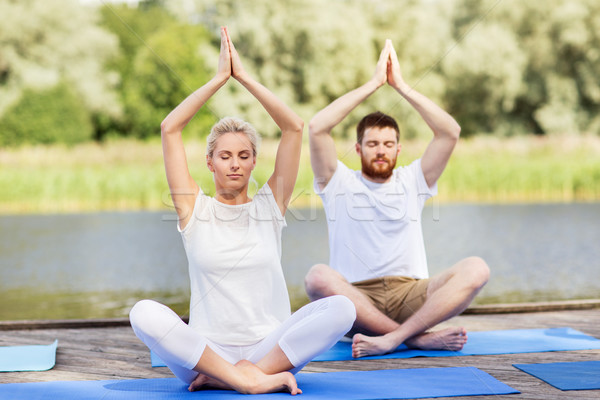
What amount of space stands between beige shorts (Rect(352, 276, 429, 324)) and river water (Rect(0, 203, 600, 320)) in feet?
8.27

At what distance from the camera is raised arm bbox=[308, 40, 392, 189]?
299 centimetres

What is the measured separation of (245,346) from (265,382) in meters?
0.15

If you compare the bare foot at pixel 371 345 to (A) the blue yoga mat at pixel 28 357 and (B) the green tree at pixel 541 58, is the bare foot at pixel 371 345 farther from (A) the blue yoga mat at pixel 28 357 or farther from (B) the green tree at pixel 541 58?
(B) the green tree at pixel 541 58

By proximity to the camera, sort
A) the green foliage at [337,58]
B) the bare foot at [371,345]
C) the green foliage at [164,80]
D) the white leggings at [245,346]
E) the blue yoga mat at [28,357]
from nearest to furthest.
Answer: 1. the white leggings at [245,346]
2. the blue yoga mat at [28,357]
3. the bare foot at [371,345]
4. the green foliage at [337,58]
5. the green foliage at [164,80]

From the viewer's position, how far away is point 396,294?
3027 millimetres

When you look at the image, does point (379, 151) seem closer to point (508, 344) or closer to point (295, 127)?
point (295, 127)

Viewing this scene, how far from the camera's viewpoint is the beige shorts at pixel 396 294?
119 inches

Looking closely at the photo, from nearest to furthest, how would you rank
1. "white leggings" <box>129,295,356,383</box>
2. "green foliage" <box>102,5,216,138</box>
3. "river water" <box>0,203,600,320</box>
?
"white leggings" <box>129,295,356,383</box>
"river water" <box>0,203,600,320</box>
"green foliage" <box>102,5,216,138</box>

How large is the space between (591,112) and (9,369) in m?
18.8

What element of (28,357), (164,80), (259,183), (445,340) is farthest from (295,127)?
(164,80)

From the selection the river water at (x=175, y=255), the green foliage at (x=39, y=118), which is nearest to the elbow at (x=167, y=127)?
the river water at (x=175, y=255)

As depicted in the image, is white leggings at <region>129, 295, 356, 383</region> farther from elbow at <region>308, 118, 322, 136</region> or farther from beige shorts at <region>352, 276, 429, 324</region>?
elbow at <region>308, 118, 322, 136</region>

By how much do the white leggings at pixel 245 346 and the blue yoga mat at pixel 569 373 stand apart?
2.41 feet

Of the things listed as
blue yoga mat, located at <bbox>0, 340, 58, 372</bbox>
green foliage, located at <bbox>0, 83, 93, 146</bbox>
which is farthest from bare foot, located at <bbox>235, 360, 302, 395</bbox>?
green foliage, located at <bbox>0, 83, 93, 146</bbox>
